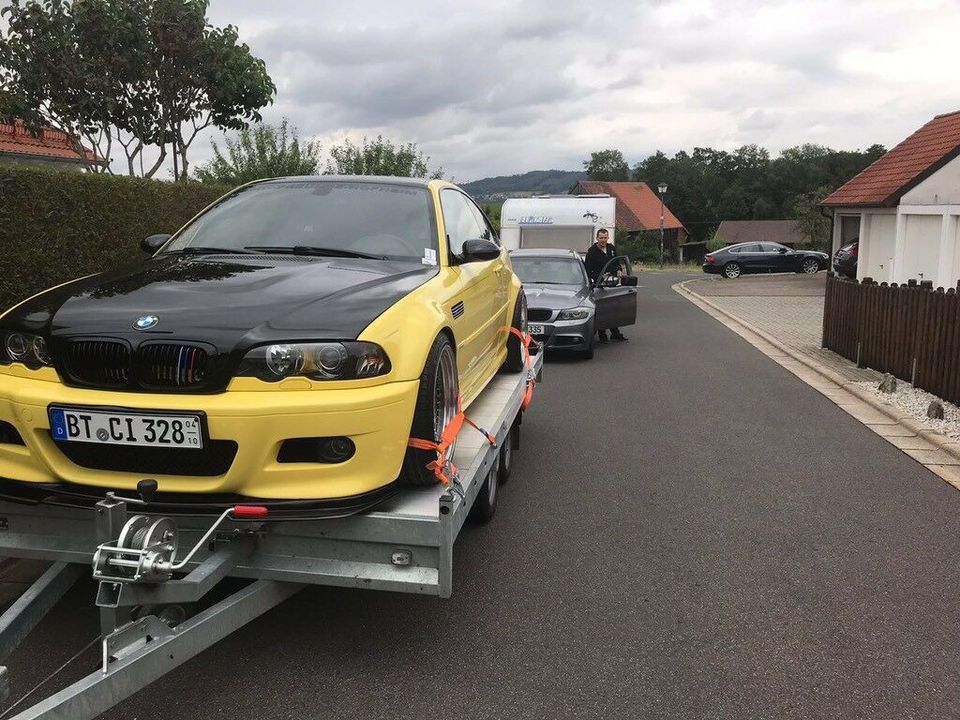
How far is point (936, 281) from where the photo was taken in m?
19.4

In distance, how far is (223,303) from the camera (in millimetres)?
3252

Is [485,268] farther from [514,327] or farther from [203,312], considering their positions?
[203,312]

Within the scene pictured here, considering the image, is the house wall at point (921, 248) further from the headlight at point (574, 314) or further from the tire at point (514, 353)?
the tire at point (514, 353)

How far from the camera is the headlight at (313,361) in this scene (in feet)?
9.91

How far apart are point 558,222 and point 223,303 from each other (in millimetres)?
15554

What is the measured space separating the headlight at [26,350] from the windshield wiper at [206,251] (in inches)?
49.9

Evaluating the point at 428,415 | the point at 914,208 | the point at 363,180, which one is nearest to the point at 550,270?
the point at 363,180

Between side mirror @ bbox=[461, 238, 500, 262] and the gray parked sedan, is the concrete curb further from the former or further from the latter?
side mirror @ bbox=[461, 238, 500, 262]

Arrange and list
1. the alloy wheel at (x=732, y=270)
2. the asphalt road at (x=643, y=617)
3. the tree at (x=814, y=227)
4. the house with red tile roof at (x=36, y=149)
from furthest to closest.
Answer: the tree at (x=814, y=227), the alloy wheel at (x=732, y=270), the house with red tile roof at (x=36, y=149), the asphalt road at (x=643, y=617)

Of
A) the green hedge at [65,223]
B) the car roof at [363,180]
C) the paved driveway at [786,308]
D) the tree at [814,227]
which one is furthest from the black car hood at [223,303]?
the tree at [814,227]

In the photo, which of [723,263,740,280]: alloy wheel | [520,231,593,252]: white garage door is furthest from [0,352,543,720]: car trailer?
[723,263,740,280]: alloy wheel

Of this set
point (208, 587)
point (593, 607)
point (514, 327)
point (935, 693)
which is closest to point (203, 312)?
point (208, 587)

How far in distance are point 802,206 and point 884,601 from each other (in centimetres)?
6749

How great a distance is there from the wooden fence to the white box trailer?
6605mm
